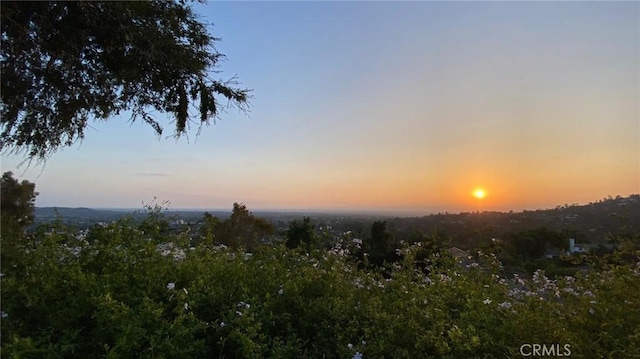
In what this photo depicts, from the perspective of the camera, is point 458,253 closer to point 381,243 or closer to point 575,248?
point 575,248

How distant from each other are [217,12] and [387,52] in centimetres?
235

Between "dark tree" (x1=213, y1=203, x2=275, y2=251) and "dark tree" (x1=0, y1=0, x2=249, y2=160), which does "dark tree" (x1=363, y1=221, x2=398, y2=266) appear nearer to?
"dark tree" (x1=213, y1=203, x2=275, y2=251)

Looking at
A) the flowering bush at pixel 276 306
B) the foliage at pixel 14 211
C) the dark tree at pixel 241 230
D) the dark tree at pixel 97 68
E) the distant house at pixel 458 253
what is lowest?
the flowering bush at pixel 276 306

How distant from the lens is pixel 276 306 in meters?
2.43

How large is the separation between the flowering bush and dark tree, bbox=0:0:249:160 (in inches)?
40.3

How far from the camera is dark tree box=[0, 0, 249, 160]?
2.84 m

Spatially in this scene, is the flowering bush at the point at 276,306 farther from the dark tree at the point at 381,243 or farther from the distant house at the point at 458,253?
the dark tree at the point at 381,243

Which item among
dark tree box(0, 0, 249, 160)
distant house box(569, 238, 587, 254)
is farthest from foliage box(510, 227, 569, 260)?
dark tree box(0, 0, 249, 160)

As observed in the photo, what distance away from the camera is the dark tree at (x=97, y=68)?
2838mm

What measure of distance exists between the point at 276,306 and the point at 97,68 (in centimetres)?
237

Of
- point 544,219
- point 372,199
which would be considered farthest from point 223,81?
point 372,199

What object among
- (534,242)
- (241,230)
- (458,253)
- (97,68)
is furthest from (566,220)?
(97,68)

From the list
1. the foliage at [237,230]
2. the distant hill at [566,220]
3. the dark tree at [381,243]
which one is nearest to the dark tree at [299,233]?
the foliage at [237,230]

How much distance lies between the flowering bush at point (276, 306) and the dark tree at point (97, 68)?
1023 mm
